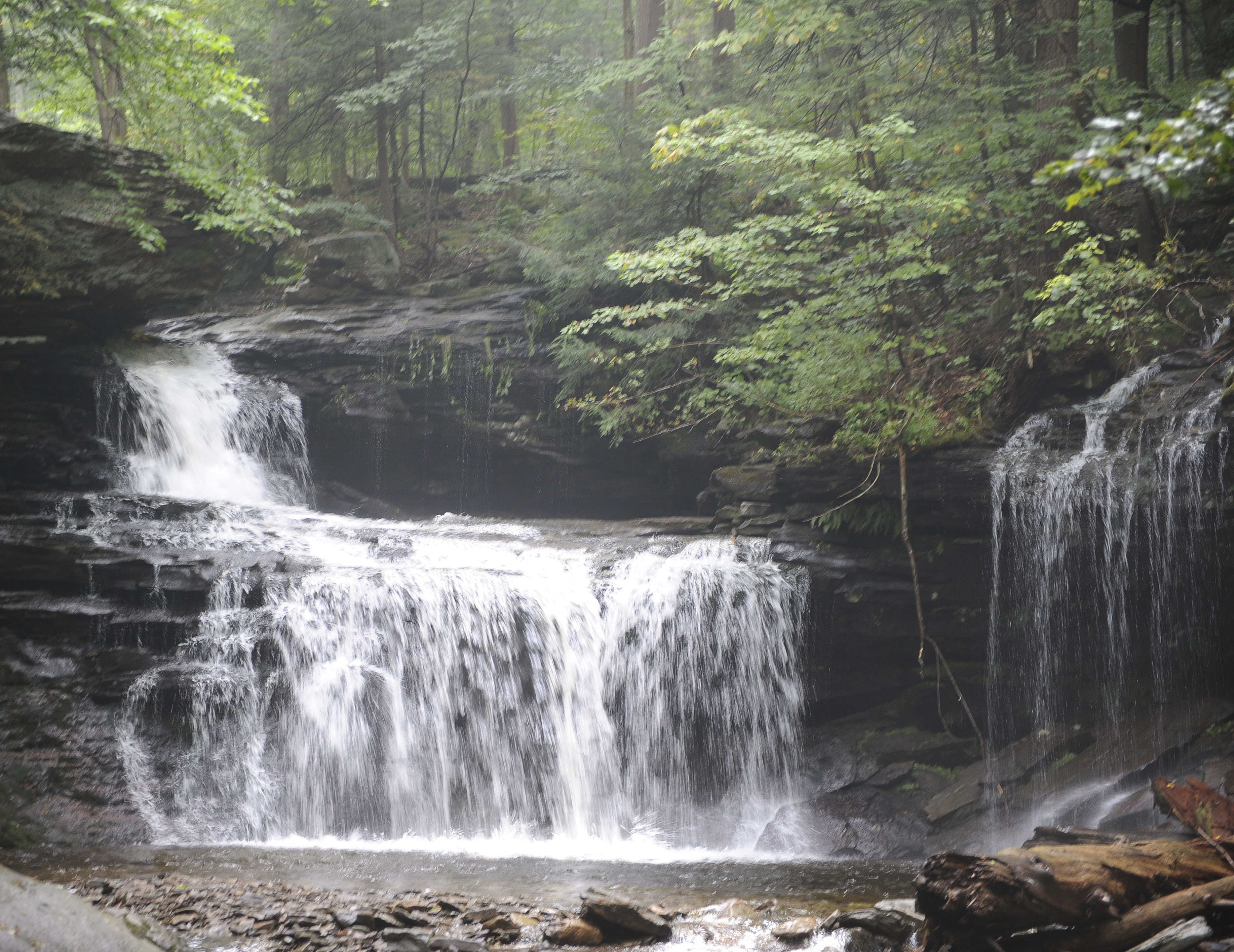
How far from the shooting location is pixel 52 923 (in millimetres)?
3854

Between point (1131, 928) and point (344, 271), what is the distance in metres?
15.3

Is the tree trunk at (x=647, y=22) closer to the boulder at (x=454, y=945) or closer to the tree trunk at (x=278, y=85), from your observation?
the tree trunk at (x=278, y=85)

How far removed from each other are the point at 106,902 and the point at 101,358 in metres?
9.54

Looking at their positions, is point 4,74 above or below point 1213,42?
above

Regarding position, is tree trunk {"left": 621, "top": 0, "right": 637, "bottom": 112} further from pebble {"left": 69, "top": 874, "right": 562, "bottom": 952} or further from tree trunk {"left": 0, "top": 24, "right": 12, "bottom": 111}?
pebble {"left": 69, "top": 874, "right": 562, "bottom": 952}

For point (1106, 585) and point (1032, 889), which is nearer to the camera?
point (1032, 889)

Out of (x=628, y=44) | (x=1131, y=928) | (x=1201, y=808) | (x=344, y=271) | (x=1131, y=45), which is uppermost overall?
(x=628, y=44)

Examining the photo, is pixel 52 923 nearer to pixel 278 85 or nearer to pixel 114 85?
pixel 114 85

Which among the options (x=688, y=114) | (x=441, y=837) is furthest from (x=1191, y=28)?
(x=441, y=837)

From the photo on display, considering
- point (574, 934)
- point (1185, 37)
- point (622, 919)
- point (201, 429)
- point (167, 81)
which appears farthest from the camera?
point (201, 429)

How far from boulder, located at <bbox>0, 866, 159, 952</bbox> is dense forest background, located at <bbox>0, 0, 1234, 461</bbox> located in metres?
8.40

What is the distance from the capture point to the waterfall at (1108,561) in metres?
8.95

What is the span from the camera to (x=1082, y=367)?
1098 cm

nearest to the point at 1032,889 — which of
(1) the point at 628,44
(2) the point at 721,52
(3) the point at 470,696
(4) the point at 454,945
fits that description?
(4) the point at 454,945
